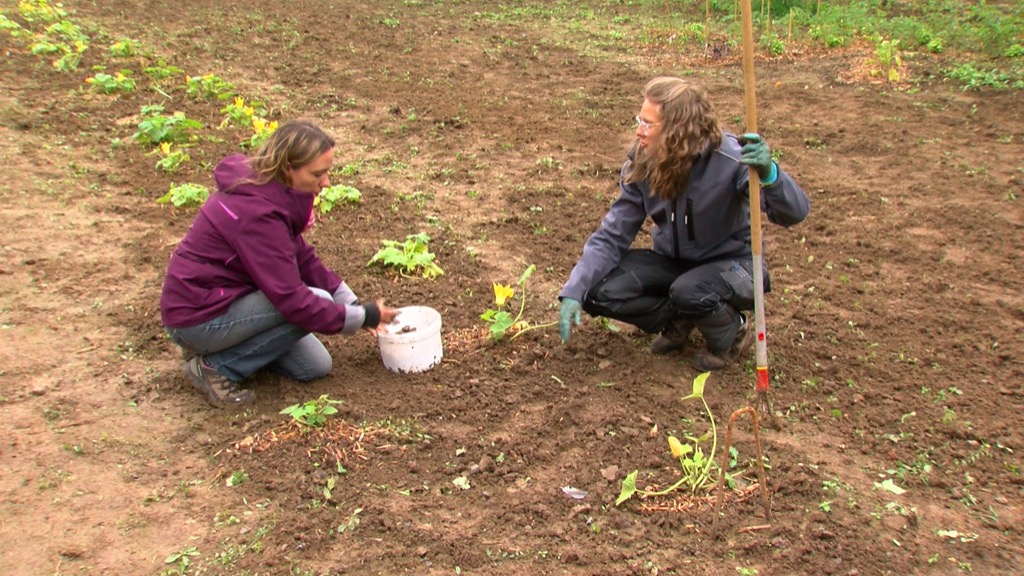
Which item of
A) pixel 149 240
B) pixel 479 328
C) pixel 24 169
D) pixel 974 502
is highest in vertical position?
pixel 24 169

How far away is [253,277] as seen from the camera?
10.8 ft

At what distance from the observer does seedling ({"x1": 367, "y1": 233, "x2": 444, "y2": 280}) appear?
14.9 feet

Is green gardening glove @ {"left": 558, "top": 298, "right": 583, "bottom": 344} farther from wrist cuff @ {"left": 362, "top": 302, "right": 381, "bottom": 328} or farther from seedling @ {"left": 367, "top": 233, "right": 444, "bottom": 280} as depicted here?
seedling @ {"left": 367, "top": 233, "right": 444, "bottom": 280}

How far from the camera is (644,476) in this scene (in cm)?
306

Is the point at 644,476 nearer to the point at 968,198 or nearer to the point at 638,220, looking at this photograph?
the point at 638,220

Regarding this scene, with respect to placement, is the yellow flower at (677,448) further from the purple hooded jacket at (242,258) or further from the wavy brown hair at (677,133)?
the purple hooded jacket at (242,258)

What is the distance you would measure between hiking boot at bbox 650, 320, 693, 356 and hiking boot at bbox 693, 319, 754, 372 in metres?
0.12

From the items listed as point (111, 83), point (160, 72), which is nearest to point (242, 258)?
point (111, 83)

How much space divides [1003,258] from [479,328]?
117 inches

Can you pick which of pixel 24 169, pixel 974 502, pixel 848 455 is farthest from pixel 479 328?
pixel 24 169

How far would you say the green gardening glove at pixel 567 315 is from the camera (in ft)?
11.6

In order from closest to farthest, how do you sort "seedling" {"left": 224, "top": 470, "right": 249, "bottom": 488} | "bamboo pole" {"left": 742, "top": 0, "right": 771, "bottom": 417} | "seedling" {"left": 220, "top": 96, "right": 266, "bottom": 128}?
"bamboo pole" {"left": 742, "top": 0, "right": 771, "bottom": 417}
"seedling" {"left": 224, "top": 470, "right": 249, "bottom": 488}
"seedling" {"left": 220, "top": 96, "right": 266, "bottom": 128}

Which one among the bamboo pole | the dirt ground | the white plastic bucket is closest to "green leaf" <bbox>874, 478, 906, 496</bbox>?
the dirt ground

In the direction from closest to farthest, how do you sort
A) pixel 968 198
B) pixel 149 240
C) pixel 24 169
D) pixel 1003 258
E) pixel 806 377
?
pixel 806 377 → pixel 1003 258 → pixel 149 240 → pixel 968 198 → pixel 24 169
